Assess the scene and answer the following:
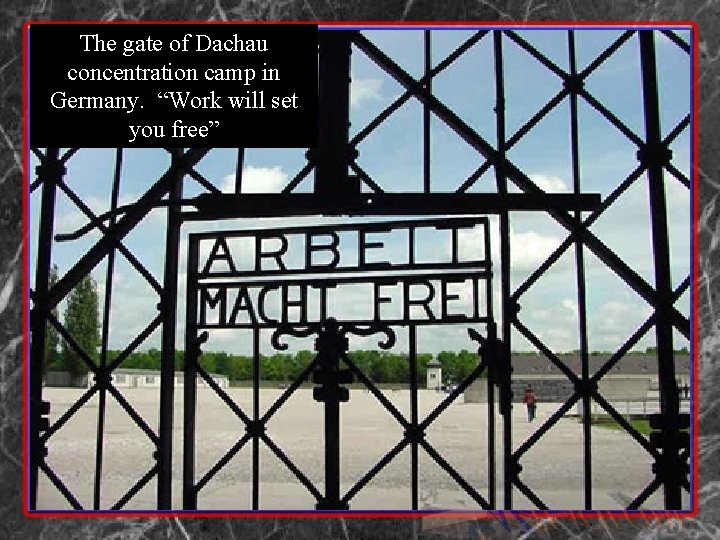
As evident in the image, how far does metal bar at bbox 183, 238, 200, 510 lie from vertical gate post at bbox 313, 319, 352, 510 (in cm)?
53

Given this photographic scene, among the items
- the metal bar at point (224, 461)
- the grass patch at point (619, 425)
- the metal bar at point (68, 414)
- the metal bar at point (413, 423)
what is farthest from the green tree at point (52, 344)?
the grass patch at point (619, 425)

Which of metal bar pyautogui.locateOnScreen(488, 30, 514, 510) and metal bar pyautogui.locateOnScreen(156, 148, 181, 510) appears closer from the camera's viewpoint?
metal bar pyautogui.locateOnScreen(488, 30, 514, 510)

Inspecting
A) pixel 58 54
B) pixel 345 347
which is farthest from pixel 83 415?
pixel 58 54

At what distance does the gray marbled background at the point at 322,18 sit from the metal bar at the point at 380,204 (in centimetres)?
63

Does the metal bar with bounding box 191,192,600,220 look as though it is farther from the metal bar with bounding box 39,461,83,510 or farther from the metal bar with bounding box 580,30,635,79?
the metal bar with bounding box 39,461,83,510

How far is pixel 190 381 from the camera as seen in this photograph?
299 centimetres

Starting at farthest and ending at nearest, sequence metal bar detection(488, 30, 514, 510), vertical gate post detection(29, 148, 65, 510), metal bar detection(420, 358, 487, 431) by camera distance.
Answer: vertical gate post detection(29, 148, 65, 510) → metal bar detection(488, 30, 514, 510) → metal bar detection(420, 358, 487, 431)

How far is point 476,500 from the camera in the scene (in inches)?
111

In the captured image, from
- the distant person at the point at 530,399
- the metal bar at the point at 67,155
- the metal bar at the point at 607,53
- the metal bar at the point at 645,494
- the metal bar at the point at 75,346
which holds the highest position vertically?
the metal bar at the point at 607,53

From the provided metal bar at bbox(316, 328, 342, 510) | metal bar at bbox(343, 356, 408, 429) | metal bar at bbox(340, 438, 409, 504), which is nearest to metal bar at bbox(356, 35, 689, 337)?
metal bar at bbox(343, 356, 408, 429)

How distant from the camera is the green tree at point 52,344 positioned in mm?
3041

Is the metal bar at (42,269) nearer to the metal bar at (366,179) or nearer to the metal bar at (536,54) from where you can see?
the metal bar at (366,179)

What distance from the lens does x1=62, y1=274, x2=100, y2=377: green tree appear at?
2.99 m

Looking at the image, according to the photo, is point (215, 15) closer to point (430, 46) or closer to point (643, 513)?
point (430, 46)
